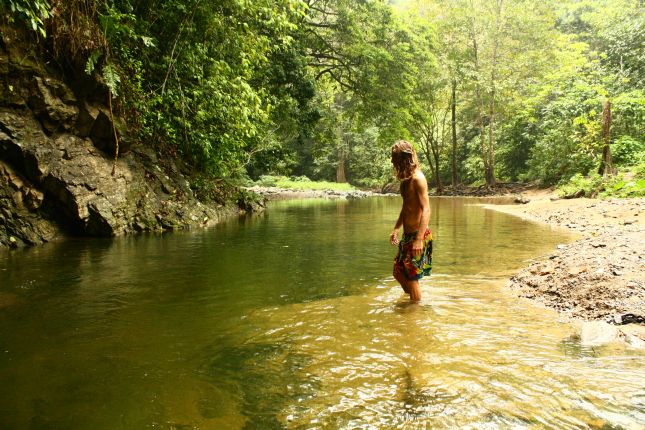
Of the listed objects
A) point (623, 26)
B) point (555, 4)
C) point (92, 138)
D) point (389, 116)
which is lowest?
point (92, 138)

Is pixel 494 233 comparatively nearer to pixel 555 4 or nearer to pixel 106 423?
pixel 106 423

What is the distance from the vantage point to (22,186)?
331 inches

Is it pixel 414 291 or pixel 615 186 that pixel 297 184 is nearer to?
pixel 615 186

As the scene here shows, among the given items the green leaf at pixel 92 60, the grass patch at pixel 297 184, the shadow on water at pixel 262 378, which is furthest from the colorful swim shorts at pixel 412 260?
the grass patch at pixel 297 184

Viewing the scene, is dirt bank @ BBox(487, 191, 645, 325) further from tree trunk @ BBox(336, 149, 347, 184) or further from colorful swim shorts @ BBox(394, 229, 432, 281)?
tree trunk @ BBox(336, 149, 347, 184)

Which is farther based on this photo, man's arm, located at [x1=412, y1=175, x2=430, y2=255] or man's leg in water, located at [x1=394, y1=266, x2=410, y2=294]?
man's leg in water, located at [x1=394, y1=266, x2=410, y2=294]

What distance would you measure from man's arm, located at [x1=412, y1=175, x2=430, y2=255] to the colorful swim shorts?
8 cm

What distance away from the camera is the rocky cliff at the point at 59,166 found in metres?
8.27

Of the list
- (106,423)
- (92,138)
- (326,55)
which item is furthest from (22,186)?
(326,55)

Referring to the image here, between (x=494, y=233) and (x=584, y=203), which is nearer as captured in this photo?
(x=494, y=233)

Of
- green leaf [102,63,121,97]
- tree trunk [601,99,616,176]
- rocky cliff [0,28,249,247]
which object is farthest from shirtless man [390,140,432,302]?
tree trunk [601,99,616,176]

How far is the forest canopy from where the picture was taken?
10.3 metres

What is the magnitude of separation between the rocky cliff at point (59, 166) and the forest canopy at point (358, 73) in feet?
2.30

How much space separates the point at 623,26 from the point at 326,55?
50.4 ft
